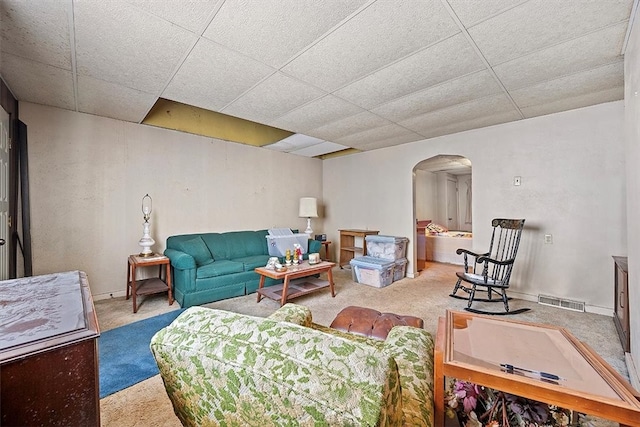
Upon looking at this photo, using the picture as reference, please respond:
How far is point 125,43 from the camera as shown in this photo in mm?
1895

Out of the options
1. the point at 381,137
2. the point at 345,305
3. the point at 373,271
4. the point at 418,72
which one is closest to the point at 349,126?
the point at 381,137

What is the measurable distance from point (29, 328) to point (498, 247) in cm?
437

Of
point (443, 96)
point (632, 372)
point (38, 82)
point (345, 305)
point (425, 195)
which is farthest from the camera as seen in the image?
point (425, 195)

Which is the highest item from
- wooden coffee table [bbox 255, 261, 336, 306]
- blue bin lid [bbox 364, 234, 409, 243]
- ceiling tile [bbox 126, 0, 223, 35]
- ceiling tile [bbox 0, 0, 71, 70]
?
ceiling tile [bbox 0, 0, 71, 70]

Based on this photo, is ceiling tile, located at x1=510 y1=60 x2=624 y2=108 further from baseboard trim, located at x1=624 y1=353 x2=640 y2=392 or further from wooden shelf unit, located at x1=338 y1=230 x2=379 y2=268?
wooden shelf unit, located at x1=338 y1=230 x2=379 y2=268

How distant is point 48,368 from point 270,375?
61 centimetres

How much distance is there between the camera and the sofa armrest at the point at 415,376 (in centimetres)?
96

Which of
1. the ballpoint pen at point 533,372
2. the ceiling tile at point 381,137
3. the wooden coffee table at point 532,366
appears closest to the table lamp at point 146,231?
the ceiling tile at point 381,137

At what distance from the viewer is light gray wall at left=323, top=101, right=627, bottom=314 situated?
9.84ft

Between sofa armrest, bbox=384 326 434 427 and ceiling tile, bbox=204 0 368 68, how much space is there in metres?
1.83

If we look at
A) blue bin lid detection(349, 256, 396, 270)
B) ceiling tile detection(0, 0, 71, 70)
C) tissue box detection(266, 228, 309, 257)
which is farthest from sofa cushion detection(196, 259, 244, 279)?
ceiling tile detection(0, 0, 71, 70)

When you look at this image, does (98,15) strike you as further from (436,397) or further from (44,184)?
(436,397)

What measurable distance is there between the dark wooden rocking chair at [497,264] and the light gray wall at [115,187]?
3.52m

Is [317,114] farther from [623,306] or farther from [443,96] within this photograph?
[623,306]
